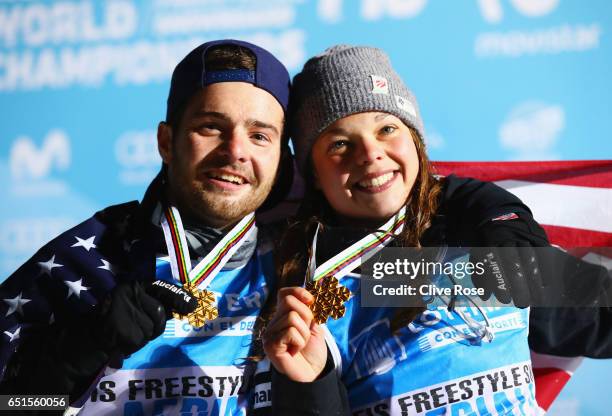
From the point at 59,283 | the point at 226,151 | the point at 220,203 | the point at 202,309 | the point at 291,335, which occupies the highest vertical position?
the point at 226,151

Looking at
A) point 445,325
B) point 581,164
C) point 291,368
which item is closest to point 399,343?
point 445,325

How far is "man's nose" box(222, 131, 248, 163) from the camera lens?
2094mm

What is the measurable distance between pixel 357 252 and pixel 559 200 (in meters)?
1.18

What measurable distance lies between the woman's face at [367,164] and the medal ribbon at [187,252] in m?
0.33

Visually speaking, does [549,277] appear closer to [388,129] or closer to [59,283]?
[388,129]

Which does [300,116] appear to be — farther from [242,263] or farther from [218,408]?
[218,408]

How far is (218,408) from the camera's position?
1948mm

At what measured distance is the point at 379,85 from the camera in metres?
2.24

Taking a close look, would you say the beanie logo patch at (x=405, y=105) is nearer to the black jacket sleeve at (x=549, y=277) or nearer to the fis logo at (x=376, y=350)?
the black jacket sleeve at (x=549, y=277)

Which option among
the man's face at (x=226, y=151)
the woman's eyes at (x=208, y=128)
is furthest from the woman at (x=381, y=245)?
the woman's eyes at (x=208, y=128)

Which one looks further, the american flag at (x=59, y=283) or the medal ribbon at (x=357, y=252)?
the medal ribbon at (x=357, y=252)

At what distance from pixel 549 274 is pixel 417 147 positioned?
0.56 metres

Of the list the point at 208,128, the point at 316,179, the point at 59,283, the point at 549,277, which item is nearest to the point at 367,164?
the point at 316,179

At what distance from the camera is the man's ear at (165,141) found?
7.59 ft
